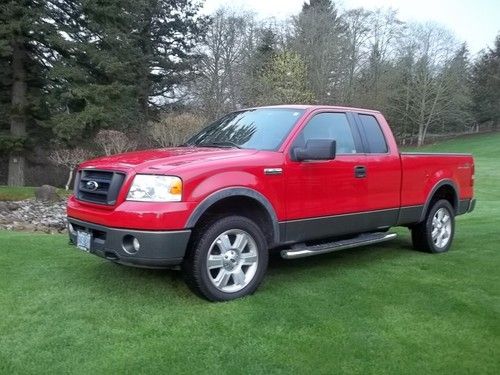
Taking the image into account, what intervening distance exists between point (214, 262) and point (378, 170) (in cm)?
Result: 249

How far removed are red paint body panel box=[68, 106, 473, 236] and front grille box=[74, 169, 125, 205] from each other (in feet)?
0.18

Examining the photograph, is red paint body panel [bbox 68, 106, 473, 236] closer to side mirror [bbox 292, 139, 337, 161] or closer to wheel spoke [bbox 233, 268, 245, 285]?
side mirror [bbox 292, 139, 337, 161]

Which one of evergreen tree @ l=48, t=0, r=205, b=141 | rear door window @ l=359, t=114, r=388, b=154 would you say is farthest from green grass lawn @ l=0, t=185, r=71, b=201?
rear door window @ l=359, t=114, r=388, b=154

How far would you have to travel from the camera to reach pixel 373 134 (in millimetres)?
6301

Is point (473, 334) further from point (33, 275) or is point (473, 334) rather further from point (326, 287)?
point (33, 275)

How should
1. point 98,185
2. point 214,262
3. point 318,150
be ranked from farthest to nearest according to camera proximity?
point 318,150, point 98,185, point 214,262

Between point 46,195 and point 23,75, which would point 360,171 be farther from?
point 23,75

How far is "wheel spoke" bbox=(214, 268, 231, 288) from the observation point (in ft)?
15.2

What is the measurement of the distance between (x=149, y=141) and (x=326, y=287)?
2688 cm

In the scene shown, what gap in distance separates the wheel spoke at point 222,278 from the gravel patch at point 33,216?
8.59 meters

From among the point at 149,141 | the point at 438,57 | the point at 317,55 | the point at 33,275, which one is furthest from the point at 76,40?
the point at 438,57

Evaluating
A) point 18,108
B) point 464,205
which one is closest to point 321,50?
point 18,108

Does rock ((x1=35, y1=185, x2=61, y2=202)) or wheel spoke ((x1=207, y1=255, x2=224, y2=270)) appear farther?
rock ((x1=35, y1=185, x2=61, y2=202))

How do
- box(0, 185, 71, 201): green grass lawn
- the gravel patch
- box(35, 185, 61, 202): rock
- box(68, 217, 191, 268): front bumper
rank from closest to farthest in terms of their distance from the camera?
box(68, 217, 191, 268): front bumper
the gravel patch
box(35, 185, 61, 202): rock
box(0, 185, 71, 201): green grass lawn
